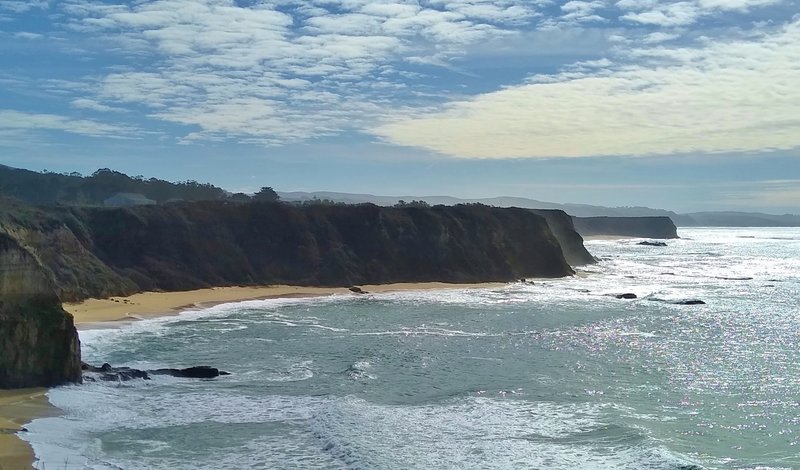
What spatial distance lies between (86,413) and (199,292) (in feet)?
96.9

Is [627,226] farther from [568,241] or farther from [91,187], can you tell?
[91,187]

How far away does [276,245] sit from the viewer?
55062 mm

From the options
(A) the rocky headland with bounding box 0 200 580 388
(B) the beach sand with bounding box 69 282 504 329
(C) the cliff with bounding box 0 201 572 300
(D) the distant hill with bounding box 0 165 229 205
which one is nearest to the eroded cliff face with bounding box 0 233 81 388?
(B) the beach sand with bounding box 69 282 504 329

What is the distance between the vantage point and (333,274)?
5394 centimetres

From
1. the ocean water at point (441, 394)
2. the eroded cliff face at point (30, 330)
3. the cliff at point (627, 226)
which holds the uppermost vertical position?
the cliff at point (627, 226)

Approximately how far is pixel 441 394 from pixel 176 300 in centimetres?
2605

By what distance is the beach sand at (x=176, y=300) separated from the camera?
35.2m

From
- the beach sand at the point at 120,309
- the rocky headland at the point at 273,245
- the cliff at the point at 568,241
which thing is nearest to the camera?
the beach sand at the point at 120,309

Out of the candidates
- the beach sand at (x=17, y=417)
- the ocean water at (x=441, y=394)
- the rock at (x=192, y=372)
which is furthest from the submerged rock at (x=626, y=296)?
the beach sand at (x=17, y=417)

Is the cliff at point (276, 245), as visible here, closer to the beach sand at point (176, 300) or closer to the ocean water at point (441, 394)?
the beach sand at point (176, 300)

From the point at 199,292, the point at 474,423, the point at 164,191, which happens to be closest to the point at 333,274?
the point at 199,292

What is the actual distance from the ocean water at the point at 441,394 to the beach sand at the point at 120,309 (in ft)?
1.69

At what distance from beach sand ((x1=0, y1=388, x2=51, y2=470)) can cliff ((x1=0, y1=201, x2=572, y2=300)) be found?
20.3 metres

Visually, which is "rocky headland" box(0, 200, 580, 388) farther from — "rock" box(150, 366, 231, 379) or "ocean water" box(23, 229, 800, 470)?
"rock" box(150, 366, 231, 379)
